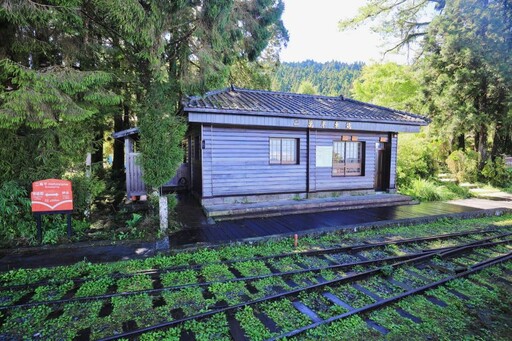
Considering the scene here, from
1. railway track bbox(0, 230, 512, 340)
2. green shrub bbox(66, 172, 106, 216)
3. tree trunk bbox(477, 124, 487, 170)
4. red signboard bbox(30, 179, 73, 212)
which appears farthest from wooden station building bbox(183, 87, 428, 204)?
tree trunk bbox(477, 124, 487, 170)

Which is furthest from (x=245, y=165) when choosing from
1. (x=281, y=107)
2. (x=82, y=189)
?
(x=82, y=189)

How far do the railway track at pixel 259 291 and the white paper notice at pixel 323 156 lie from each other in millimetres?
5142

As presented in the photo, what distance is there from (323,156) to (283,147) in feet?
5.68

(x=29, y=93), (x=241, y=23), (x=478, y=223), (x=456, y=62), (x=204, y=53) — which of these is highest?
(x=456, y=62)

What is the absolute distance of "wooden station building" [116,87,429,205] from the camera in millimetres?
9234

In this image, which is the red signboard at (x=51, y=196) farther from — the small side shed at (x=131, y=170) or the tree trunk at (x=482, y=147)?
the tree trunk at (x=482, y=147)

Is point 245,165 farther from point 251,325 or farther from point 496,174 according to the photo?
point 496,174

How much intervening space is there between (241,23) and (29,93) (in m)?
5.50

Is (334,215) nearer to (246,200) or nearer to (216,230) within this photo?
(246,200)

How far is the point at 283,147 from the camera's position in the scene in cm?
1042

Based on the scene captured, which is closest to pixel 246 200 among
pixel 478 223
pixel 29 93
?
pixel 29 93

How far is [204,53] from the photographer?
20.7 feet

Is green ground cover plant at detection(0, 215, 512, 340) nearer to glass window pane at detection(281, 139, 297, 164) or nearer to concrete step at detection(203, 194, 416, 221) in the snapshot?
concrete step at detection(203, 194, 416, 221)

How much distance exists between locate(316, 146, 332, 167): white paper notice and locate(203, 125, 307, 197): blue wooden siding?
63 centimetres
